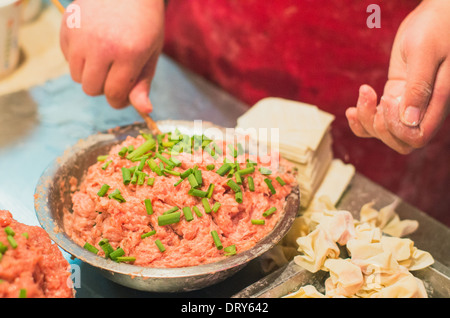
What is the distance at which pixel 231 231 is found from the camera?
5.36 ft

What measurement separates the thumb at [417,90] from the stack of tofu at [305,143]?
1.52ft

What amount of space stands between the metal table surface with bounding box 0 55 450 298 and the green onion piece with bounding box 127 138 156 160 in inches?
17.8

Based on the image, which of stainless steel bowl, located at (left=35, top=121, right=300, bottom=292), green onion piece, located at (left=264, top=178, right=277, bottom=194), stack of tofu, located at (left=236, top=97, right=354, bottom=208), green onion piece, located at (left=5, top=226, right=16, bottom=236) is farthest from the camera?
stack of tofu, located at (left=236, top=97, right=354, bottom=208)

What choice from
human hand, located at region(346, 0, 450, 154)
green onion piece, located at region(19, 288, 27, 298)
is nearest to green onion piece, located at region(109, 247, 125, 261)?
green onion piece, located at region(19, 288, 27, 298)

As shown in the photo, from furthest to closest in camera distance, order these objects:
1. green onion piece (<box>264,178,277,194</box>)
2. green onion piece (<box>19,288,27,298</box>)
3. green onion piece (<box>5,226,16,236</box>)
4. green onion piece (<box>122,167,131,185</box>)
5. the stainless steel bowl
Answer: green onion piece (<box>264,178,277,194</box>), green onion piece (<box>122,167,131,185</box>), the stainless steel bowl, green onion piece (<box>5,226,16,236</box>), green onion piece (<box>19,288,27,298</box>)

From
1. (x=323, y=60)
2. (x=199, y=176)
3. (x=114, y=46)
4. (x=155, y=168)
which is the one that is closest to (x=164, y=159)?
(x=155, y=168)

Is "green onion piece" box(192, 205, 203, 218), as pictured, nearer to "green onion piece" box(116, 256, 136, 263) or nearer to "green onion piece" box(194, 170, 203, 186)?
"green onion piece" box(194, 170, 203, 186)

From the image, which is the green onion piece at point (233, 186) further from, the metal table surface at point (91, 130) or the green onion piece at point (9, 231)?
the green onion piece at point (9, 231)

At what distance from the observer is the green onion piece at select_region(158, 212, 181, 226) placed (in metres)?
1.53

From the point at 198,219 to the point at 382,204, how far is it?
1.07 m

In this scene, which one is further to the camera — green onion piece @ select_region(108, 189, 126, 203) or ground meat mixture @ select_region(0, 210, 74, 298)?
green onion piece @ select_region(108, 189, 126, 203)

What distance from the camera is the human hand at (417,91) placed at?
1663 mm

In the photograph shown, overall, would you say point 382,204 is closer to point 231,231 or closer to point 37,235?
point 231,231
